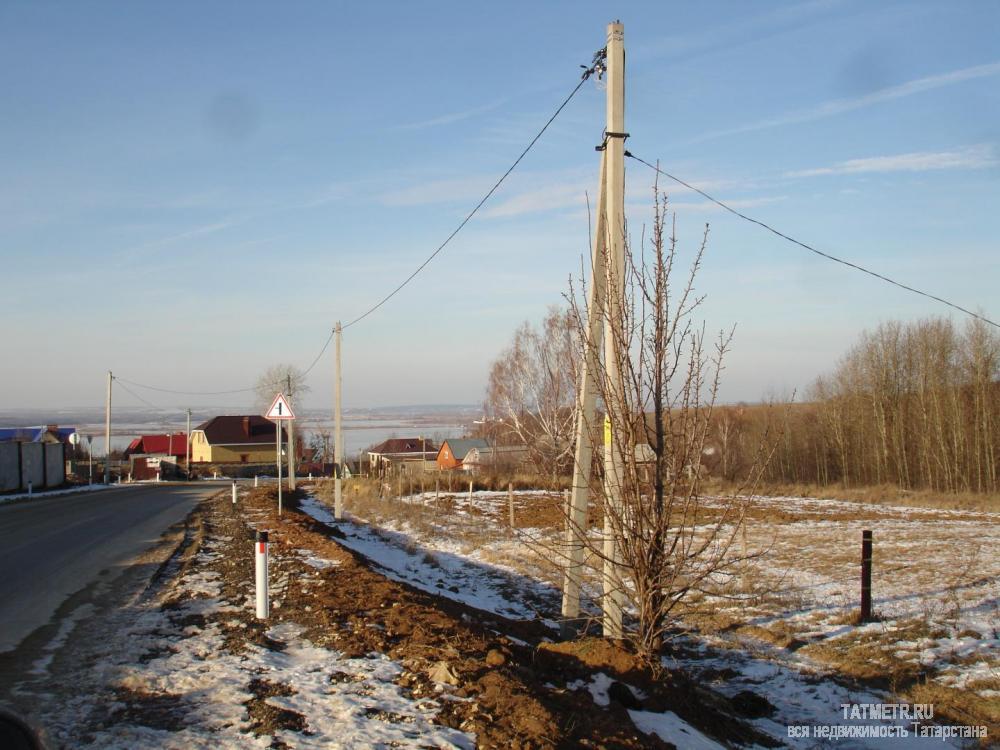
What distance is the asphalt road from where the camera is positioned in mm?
8883

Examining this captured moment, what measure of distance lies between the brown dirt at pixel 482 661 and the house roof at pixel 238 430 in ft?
238

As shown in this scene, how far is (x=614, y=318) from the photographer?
20.9 feet

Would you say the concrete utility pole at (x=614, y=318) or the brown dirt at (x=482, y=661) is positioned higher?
the concrete utility pole at (x=614, y=318)

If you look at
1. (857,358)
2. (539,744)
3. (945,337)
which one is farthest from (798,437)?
(539,744)

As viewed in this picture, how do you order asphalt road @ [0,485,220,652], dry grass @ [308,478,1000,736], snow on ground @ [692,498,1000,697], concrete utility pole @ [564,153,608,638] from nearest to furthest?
concrete utility pole @ [564,153,608,638], dry grass @ [308,478,1000,736], asphalt road @ [0,485,220,652], snow on ground @ [692,498,1000,697]

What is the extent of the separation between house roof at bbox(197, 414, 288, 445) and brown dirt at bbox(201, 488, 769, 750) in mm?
72532

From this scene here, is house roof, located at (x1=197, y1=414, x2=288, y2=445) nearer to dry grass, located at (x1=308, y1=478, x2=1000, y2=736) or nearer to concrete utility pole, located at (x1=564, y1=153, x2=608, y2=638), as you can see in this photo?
dry grass, located at (x1=308, y1=478, x2=1000, y2=736)

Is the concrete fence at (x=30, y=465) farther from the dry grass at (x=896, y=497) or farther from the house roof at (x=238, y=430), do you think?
the house roof at (x=238, y=430)

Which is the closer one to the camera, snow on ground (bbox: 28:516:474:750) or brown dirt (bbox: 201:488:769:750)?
snow on ground (bbox: 28:516:474:750)

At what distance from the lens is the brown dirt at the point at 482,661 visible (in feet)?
16.0

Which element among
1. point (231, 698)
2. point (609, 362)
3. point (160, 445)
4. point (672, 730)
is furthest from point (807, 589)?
point (160, 445)

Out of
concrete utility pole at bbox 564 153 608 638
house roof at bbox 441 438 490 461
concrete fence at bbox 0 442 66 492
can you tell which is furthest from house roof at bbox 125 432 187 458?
concrete utility pole at bbox 564 153 608 638

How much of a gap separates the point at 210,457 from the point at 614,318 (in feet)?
263

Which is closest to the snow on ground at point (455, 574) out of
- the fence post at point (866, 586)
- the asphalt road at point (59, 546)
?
the fence post at point (866, 586)
